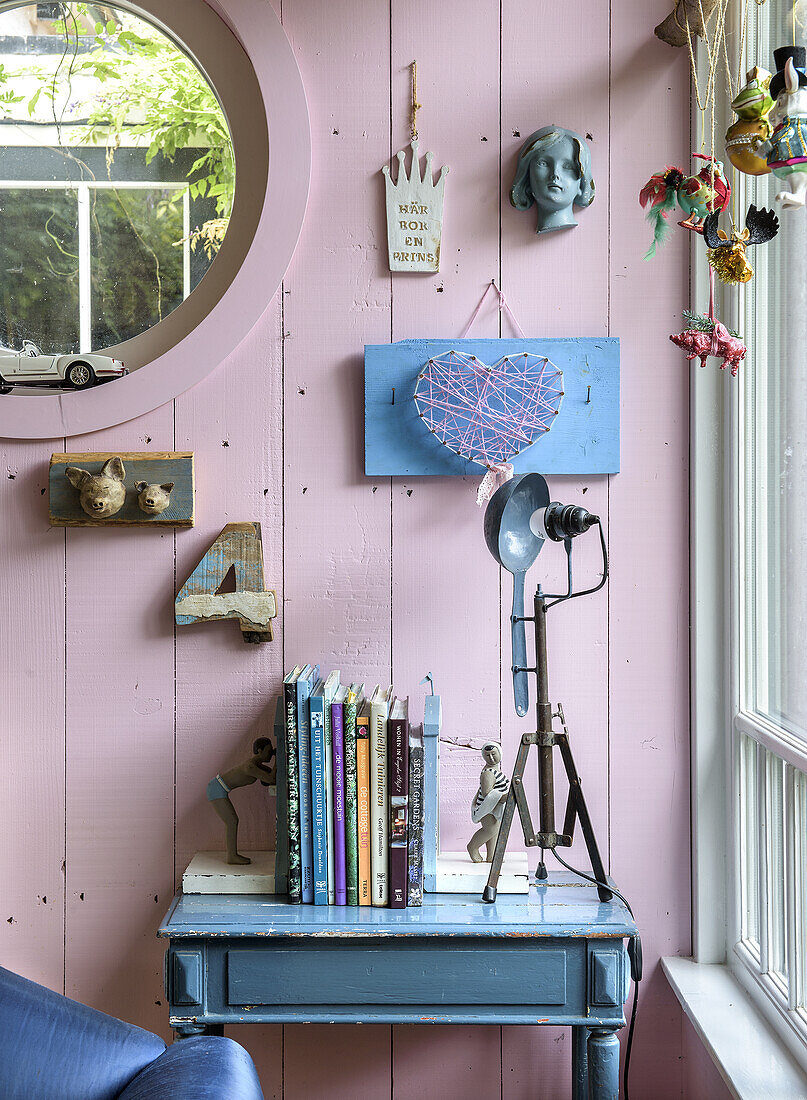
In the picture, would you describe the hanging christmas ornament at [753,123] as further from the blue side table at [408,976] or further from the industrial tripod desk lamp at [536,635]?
Result: the blue side table at [408,976]

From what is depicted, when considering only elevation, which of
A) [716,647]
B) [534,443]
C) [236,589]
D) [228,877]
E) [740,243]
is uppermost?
[740,243]

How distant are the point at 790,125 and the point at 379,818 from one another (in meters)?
1.15

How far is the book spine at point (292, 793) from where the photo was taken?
145 cm

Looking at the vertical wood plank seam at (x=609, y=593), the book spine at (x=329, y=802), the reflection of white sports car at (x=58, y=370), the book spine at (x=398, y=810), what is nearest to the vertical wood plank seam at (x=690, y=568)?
the vertical wood plank seam at (x=609, y=593)

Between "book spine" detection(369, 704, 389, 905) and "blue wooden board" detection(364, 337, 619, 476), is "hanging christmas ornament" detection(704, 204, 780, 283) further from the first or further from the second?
"book spine" detection(369, 704, 389, 905)

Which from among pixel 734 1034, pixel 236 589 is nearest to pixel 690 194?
pixel 236 589

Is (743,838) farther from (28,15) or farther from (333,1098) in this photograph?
(28,15)

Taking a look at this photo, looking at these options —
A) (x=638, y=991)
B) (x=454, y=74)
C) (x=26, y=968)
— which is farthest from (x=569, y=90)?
(x=26, y=968)

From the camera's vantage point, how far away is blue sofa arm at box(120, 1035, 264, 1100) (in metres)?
1.10

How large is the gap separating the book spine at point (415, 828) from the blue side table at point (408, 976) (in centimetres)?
6

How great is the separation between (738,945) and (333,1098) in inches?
31.0

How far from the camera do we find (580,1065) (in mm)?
1445

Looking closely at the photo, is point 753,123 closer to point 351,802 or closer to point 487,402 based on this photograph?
point 487,402

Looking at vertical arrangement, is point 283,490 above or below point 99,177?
below
